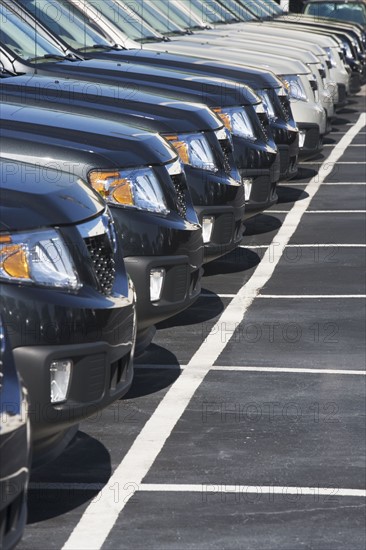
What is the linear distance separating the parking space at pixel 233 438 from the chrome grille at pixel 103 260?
2.68 feet

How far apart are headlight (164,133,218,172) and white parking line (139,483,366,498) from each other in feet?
11.3

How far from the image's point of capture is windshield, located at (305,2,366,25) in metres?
31.2

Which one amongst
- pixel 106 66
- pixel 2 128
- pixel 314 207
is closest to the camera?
pixel 2 128

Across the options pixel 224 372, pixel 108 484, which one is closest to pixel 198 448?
pixel 108 484

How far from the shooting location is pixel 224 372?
7.48 m

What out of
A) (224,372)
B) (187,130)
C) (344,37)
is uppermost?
(187,130)

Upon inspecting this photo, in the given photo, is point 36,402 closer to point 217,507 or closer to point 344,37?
point 217,507

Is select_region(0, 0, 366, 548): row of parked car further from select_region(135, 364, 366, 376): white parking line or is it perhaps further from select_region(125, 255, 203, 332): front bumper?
select_region(135, 364, 366, 376): white parking line

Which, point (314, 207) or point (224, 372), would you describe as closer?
point (224, 372)

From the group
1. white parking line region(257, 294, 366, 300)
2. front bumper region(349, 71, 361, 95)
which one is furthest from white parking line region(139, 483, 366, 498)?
front bumper region(349, 71, 361, 95)

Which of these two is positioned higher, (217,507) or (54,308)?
(54,308)

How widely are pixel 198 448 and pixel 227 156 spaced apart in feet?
11.7

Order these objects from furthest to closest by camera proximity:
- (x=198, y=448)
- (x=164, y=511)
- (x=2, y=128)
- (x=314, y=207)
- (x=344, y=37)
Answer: (x=344, y=37)
(x=314, y=207)
(x=2, y=128)
(x=198, y=448)
(x=164, y=511)

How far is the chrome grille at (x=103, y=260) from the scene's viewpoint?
17.9 feet
